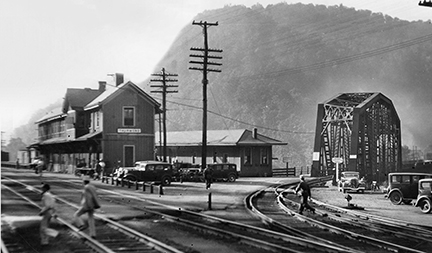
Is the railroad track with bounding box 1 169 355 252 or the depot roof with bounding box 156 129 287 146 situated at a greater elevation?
the depot roof with bounding box 156 129 287 146

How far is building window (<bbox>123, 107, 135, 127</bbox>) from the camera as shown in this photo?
1386 cm

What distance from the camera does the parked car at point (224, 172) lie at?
4038 centimetres

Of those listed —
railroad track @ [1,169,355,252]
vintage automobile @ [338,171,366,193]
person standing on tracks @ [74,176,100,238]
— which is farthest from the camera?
vintage automobile @ [338,171,366,193]

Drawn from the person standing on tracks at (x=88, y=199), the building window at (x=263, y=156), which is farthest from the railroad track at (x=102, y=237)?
the building window at (x=263, y=156)

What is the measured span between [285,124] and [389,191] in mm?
93678

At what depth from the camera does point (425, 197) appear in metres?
22.7

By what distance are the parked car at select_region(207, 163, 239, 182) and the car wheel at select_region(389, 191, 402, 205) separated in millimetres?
16599

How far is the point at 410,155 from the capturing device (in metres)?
119

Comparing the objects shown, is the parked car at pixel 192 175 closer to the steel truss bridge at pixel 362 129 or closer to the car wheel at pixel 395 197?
the steel truss bridge at pixel 362 129

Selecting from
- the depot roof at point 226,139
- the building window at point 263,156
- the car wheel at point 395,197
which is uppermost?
the depot roof at point 226,139

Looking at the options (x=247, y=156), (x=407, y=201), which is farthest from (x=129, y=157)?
(x=247, y=156)

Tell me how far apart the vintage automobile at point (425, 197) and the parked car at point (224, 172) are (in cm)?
1965

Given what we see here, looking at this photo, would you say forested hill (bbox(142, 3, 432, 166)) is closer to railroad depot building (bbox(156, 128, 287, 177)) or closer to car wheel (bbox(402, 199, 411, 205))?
railroad depot building (bbox(156, 128, 287, 177))

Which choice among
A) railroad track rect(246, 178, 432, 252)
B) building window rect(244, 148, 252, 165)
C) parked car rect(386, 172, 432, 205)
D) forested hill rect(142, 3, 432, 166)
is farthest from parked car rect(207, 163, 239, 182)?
forested hill rect(142, 3, 432, 166)
